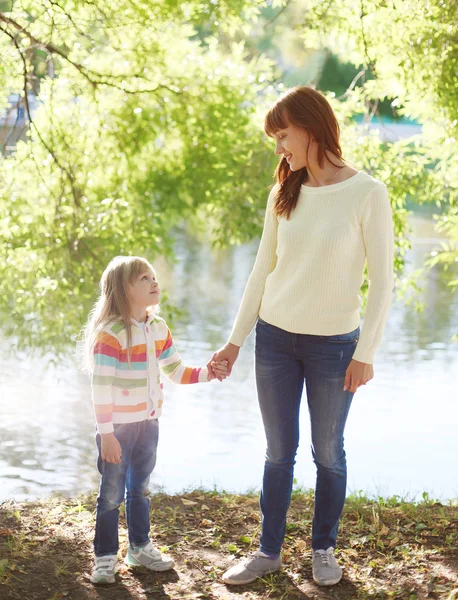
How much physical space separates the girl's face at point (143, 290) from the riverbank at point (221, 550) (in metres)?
0.91

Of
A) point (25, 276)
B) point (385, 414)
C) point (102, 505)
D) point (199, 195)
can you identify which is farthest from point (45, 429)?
point (102, 505)

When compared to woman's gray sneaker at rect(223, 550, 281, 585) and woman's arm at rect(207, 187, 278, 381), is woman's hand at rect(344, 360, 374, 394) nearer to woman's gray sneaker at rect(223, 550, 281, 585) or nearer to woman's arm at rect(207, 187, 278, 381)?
woman's arm at rect(207, 187, 278, 381)

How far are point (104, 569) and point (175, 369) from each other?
68cm

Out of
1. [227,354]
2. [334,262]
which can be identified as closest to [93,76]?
[227,354]

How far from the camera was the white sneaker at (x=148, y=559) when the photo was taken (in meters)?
2.90

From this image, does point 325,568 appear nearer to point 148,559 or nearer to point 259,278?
point 148,559

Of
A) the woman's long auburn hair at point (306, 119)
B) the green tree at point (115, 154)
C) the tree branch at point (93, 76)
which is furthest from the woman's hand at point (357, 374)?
the green tree at point (115, 154)

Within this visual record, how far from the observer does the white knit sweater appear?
2.50 m

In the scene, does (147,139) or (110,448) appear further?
(147,139)

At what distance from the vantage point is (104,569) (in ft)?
9.16

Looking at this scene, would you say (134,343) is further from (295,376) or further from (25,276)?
(25,276)

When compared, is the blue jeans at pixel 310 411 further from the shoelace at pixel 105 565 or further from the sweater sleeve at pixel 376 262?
the shoelace at pixel 105 565

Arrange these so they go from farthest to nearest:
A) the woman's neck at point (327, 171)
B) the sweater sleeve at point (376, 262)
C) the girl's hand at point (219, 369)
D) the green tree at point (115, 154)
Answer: the green tree at point (115, 154) → the girl's hand at point (219, 369) → the woman's neck at point (327, 171) → the sweater sleeve at point (376, 262)

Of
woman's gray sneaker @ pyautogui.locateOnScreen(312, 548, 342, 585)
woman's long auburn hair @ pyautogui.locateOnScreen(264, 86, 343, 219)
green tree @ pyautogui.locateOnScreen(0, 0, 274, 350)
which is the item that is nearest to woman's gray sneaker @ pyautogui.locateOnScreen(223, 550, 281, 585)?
woman's gray sneaker @ pyautogui.locateOnScreen(312, 548, 342, 585)
